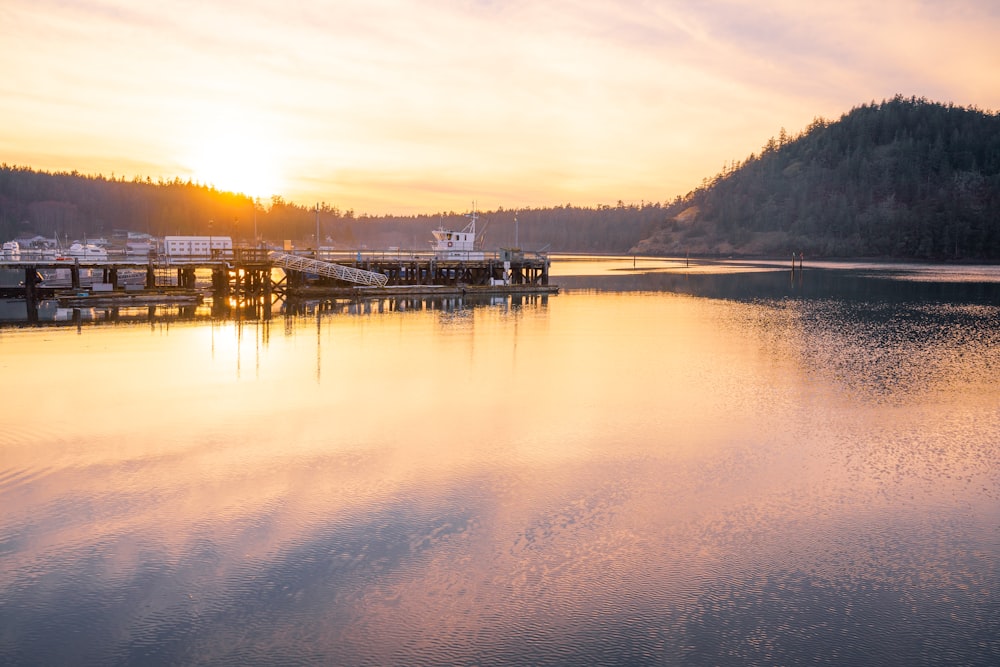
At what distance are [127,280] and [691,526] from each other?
7498 cm

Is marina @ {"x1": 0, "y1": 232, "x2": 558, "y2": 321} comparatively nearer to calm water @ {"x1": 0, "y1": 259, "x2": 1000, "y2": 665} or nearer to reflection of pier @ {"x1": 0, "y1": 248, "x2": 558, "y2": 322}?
reflection of pier @ {"x1": 0, "y1": 248, "x2": 558, "y2": 322}

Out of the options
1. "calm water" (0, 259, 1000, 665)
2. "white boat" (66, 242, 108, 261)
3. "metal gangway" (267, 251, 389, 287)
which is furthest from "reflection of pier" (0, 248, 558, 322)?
"calm water" (0, 259, 1000, 665)

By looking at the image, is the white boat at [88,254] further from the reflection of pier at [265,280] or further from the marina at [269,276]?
the reflection of pier at [265,280]

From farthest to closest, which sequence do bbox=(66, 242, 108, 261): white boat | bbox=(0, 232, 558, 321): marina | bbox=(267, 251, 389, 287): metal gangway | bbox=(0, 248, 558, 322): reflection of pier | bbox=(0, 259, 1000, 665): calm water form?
1. bbox=(66, 242, 108, 261): white boat
2. bbox=(267, 251, 389, 287): metal gangway
3. bbox=(0, 232, 558, 321): marina
4. bbox=(0, 248, 558, 322): reflection of pier
5. bbox=(0, 259, 1000, 665): calm water

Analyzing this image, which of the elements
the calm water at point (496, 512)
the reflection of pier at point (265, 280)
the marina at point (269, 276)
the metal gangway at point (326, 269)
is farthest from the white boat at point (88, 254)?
the calm water at point (496, 512)

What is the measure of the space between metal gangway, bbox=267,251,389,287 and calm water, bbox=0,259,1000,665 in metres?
32.3

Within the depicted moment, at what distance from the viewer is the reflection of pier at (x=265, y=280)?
179 feet

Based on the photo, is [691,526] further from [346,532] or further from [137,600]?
[137,600]

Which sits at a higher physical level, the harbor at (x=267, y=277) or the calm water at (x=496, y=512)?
the harbor at (x=267, y=277)

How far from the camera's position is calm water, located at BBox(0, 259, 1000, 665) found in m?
9.66

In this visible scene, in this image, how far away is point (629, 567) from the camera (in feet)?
37.7

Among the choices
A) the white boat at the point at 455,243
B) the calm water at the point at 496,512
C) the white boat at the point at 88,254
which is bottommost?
the calm water at the point at 496,512

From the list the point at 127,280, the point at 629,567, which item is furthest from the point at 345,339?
the point at 127,280

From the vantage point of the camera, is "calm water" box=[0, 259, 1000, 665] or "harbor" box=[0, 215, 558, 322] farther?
"harbor" box=[0, 215, 558, 322]
